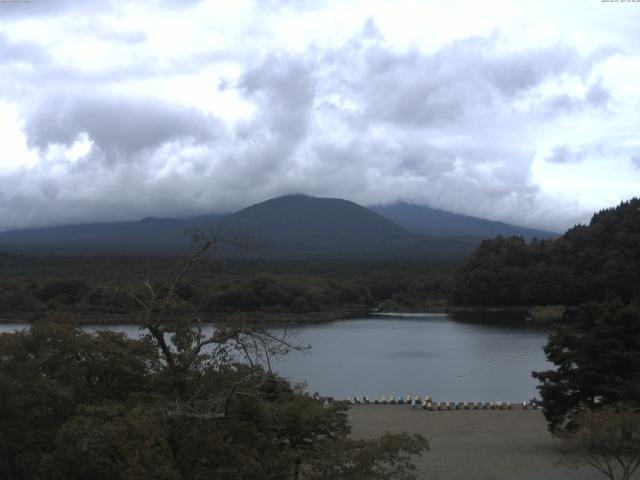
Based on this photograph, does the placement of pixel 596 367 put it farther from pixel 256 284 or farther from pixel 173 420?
pixel 256 284

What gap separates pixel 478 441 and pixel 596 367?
2.81 metres

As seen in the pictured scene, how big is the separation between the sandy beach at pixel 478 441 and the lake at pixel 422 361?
258 centimetres

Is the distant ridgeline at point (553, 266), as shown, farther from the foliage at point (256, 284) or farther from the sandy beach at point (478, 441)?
the sandy beach at point (478, 441)

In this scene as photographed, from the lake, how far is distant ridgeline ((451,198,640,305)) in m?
10.8

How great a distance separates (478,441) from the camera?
14.9 m

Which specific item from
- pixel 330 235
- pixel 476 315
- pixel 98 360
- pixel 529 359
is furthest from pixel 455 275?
pixel 330 235

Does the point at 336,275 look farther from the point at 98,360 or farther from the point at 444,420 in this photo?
the point at 98,360

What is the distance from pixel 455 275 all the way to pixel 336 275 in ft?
40.8

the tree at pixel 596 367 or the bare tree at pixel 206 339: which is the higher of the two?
the bare tree at pixel 206 339

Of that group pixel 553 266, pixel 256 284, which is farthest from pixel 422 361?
pixel 553 266

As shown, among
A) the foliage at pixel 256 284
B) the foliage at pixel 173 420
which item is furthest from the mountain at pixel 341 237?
the foliage at pixel 173 420

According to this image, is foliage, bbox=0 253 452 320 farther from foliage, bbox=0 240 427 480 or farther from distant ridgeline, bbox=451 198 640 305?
foliage, bbox=0 240 427 480

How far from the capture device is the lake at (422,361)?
2369 centimetres

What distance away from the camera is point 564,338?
46.8 ft
